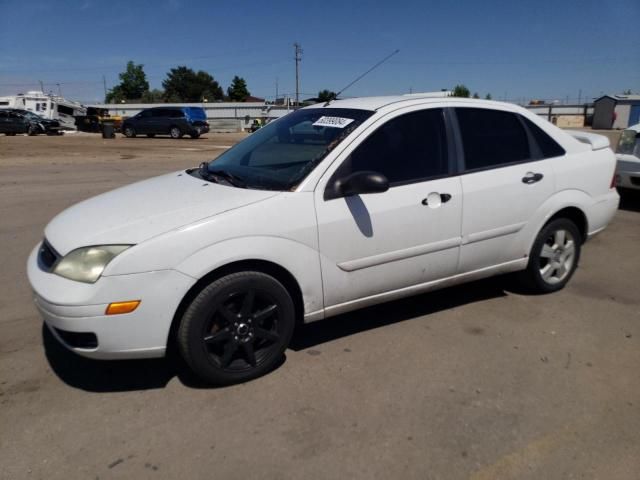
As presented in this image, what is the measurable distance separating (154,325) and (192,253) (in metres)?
0.43

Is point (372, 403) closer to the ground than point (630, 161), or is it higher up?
closer to the ground

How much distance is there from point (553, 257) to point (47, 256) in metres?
3.75

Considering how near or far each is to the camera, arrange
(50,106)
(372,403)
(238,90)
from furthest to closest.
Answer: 1. (238,90)
2. (50,106)
3. (372,403)

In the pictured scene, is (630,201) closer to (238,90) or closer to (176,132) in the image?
(176,132)

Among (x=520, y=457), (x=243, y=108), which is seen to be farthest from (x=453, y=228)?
(x=243, y=108)

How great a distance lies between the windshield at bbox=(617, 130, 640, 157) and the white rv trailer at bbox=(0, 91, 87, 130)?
3913cm

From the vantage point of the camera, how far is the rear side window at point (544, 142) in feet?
12.9

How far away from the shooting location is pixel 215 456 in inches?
92.8

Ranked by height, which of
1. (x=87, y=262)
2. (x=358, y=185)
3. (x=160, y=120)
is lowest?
(x=87, y=262)

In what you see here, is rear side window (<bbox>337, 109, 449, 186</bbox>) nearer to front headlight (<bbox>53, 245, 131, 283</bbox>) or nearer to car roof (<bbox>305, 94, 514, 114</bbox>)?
car roof (<bbox>305, 94, 514, 114</bbox>)

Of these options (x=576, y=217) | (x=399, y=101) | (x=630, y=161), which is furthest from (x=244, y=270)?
(x=630, y=161)

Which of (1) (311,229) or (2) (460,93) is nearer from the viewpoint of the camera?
(1) (311,229)

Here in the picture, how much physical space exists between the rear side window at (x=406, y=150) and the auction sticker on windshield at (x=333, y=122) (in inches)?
8.4

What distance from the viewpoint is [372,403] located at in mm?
2740
